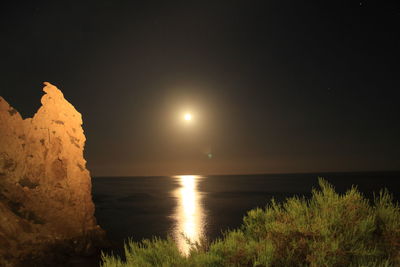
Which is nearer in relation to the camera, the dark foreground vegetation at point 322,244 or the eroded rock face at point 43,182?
the dark foreground vegetation at point 322,244

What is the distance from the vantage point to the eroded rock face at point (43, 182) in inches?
829

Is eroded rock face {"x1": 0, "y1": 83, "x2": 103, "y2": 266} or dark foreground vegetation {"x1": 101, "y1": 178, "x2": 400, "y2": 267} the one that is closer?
dark foreground vegetation {"x1": 101, "y1": 178, "x2": 400, "y2": 267}

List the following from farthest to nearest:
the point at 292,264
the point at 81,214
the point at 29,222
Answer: the point at 81,214 < the point at 29,222 < the point at 292,264

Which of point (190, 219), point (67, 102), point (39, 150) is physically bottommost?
point (190, 219)

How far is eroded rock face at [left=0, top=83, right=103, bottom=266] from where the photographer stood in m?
21.0

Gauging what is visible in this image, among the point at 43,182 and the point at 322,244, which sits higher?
the point at 322,244

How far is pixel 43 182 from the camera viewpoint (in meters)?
23.9

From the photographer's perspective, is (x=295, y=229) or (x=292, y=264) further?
(x=295, y=229)

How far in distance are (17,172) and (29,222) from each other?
12.0 feet

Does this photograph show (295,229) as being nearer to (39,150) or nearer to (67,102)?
(39,150)

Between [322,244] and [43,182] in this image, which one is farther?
[43,182]

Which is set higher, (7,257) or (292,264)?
(292,264)

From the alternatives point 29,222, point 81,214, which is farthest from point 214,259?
point 81,214

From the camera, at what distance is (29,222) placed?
22.1 m
